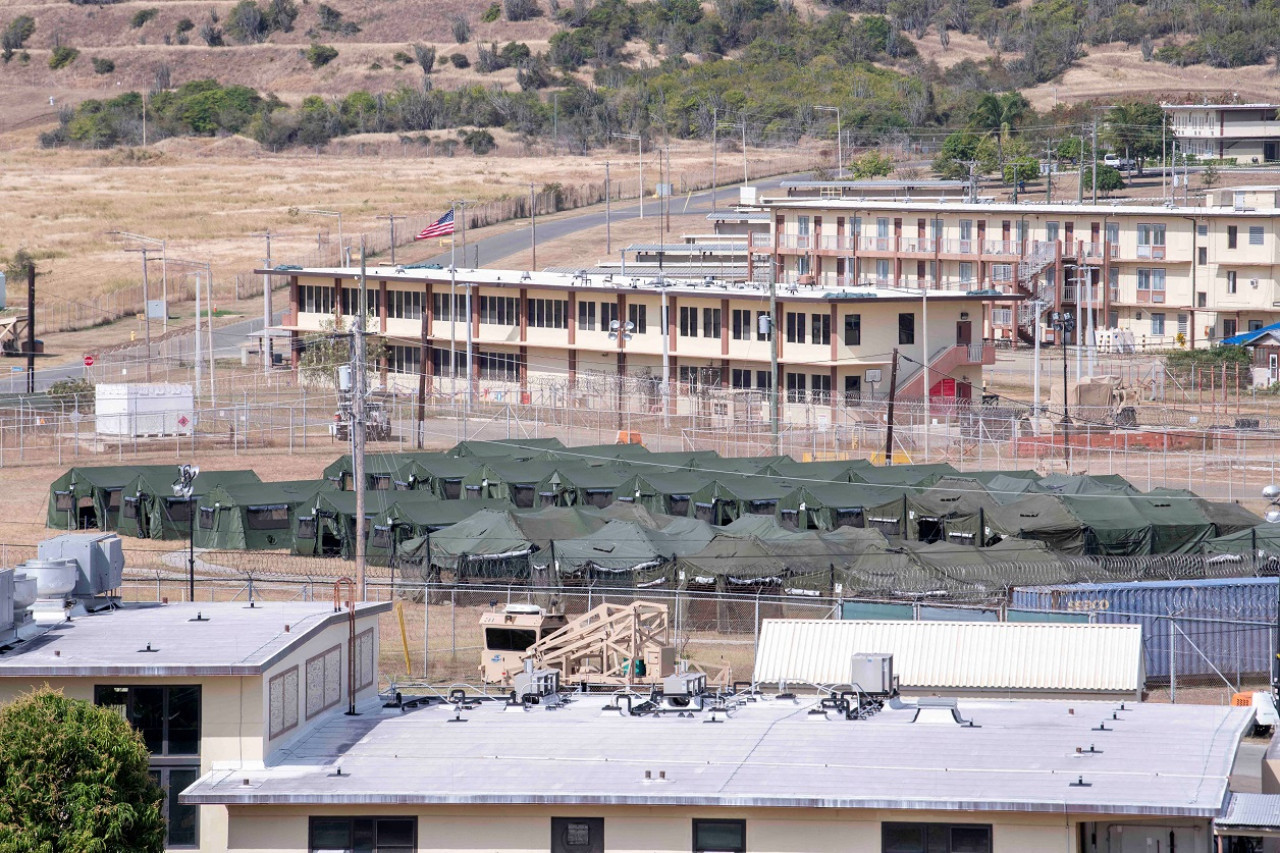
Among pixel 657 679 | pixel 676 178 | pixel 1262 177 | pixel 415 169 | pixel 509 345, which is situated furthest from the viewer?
pixel 415 169

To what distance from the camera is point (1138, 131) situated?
14250cm

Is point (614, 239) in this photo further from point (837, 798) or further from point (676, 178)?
point (837, 798)

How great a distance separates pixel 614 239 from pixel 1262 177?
43048 mm

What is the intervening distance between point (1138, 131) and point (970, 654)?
11879cm

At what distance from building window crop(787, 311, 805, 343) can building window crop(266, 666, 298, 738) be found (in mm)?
57023

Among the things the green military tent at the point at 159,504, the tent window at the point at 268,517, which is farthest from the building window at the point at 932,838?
the green military tent at the point at 159,504

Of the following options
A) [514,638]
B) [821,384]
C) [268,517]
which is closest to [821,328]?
[821,384]

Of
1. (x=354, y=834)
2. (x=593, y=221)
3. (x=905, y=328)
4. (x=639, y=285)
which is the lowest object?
(x=354, y=834)

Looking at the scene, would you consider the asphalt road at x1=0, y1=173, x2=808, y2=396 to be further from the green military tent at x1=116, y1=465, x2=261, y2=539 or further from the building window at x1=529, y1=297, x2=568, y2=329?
the green military tent at x1=116, y1=465, x2=261, y2=539

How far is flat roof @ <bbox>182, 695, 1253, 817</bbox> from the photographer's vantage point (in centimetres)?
1919

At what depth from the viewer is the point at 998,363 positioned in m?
90.4

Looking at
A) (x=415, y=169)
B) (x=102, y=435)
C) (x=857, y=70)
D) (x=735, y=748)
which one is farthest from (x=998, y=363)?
(x=857, y=70)

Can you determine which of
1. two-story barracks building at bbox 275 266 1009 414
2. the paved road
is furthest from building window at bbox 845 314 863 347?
the paved road

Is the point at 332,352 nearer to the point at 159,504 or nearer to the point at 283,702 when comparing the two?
the point at 159,504
